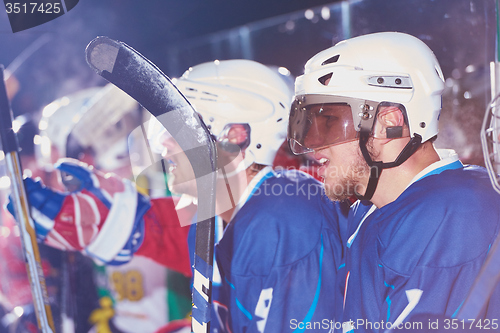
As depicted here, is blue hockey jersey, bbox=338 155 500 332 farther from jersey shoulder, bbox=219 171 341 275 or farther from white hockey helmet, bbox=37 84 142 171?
white hockey helmet, bbox=37 84 142 171

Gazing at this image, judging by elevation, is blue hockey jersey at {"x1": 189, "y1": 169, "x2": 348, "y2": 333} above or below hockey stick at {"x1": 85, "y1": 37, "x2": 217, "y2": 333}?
below

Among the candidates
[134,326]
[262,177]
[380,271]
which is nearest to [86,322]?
[134,326]

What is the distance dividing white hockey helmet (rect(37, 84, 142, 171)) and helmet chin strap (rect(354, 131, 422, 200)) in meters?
1.09

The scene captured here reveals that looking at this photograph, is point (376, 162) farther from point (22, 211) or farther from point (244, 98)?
point (22, 211)

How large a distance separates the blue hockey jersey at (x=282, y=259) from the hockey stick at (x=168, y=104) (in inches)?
16.6

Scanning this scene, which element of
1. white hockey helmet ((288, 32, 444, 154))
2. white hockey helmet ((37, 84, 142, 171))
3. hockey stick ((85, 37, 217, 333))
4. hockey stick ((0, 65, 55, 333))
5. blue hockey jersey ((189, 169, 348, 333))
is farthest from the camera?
white hockey helmet ((37, 84, 142, 171))

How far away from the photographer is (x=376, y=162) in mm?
1045

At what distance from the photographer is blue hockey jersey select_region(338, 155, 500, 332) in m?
0.87

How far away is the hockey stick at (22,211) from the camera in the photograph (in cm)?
139

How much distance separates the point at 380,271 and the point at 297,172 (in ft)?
1.84

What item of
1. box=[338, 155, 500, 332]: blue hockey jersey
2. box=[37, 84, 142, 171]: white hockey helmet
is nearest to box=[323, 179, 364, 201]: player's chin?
box=[338, 155, 500, 332]: blue hockey jersey

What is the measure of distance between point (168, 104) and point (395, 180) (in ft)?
2.14

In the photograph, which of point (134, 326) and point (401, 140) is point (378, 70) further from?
point (134, 326)

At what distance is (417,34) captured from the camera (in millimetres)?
1271
